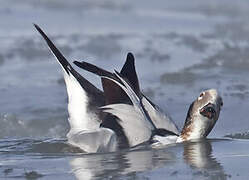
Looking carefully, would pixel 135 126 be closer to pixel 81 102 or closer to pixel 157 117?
pixel 157 117

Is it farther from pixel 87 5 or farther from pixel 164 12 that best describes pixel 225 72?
pixel 87 5

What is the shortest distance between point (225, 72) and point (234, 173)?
5.58 meters

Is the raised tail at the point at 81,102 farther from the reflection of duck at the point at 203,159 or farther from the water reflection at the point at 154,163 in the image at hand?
the reflection of duck at the point at 203,159

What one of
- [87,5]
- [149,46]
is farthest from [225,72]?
[87,5]

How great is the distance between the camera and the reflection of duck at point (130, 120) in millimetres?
6836

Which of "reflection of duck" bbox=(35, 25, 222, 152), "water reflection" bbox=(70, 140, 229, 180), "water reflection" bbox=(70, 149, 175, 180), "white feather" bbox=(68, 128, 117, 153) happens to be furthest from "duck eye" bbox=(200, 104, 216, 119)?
"white feather" bbox=(68, 128, 117, 153)

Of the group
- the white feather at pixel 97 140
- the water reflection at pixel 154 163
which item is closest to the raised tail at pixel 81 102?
the white feather at pixel 97 140

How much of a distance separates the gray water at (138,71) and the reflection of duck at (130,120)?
0.13 metres

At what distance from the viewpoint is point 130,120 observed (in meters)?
6.83

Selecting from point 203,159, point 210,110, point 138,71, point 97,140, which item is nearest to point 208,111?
point 210,110

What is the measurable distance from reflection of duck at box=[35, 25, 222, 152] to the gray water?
0.13 m

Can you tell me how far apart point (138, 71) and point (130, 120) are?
4.68 meters

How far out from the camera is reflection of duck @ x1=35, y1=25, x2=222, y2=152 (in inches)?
269

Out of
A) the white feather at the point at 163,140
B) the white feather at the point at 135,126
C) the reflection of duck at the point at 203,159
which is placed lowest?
the reflection of duck at the point at 203,159
